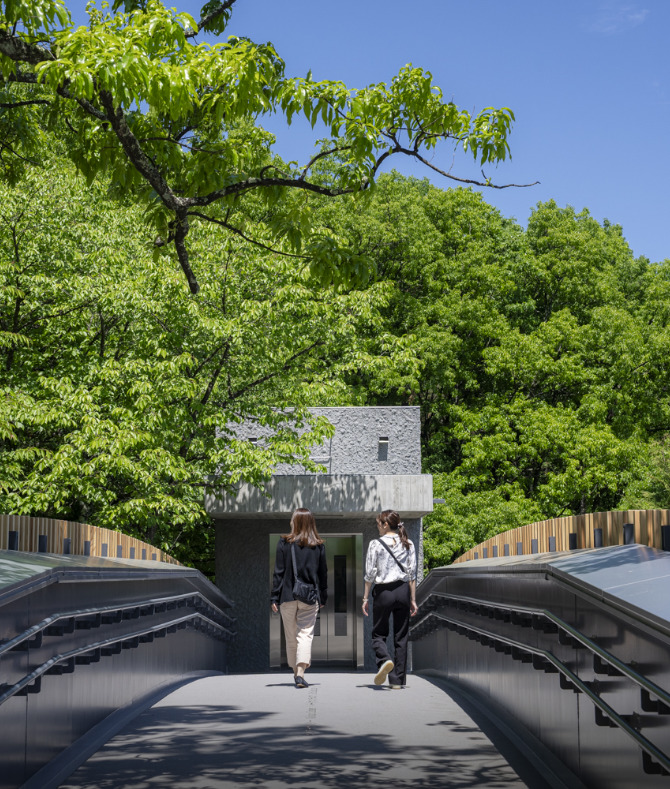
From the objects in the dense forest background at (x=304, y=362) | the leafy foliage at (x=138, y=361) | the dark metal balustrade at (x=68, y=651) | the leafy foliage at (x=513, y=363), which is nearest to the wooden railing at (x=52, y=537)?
the dark metal balustrade at (x=68, y=651)

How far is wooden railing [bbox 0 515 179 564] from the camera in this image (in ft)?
21.2

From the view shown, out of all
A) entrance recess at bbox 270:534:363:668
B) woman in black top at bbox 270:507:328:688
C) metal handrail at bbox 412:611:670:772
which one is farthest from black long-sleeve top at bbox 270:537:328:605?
entrance recess at bbox 270:534:363:668

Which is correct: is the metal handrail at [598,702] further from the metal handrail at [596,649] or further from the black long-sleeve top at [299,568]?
the black long-sleeve top at [299,568]

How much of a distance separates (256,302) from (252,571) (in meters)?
5.97

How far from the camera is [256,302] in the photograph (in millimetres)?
17859

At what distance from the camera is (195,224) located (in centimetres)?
1864

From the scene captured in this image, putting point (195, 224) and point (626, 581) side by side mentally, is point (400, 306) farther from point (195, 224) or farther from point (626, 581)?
point (626, 581)

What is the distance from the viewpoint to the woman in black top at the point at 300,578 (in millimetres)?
10008

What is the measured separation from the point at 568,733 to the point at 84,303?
15.3 metres

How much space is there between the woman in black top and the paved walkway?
1289 millimetres

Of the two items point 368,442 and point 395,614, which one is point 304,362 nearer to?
point 368,442

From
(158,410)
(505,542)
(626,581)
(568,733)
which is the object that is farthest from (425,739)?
(158,410)

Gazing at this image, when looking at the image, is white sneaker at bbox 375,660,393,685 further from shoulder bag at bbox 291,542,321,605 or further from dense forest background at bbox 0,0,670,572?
dense forest background at bbox 0,0,670,572

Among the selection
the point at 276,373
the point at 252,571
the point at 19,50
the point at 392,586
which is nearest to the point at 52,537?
the point at 19,50
